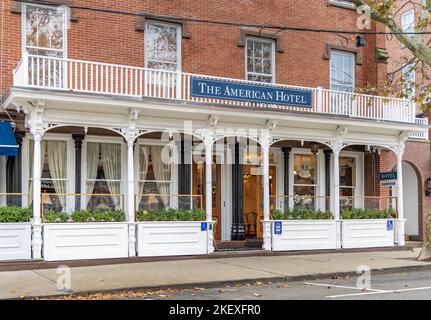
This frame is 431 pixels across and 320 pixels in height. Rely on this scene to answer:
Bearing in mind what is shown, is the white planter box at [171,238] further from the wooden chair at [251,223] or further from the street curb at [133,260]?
the wooden chair at [251,223]

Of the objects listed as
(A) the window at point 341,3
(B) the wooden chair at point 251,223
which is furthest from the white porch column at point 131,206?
(A) the window at point 341,3

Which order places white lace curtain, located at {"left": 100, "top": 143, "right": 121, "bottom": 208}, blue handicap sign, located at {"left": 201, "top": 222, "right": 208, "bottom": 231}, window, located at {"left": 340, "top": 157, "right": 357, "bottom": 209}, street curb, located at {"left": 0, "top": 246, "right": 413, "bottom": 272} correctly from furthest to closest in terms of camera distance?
window, located at {"left": 340, "top": 157, "right": 357, "bottom": 209} → white lace curtain, located at {"left": 100, "top": 143, "right": 121, "bottom": 208} → blue handicap sign, located at {"left": 201, "top": 222, "right": 208, "bottom": 231} → street curb, located at {"left": 0, "top": 246, "right": 413, "bottom": 272}

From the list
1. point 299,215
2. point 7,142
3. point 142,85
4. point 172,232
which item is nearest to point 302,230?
point 299,215

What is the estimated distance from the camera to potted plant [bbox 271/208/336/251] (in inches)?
654

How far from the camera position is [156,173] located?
1688cm

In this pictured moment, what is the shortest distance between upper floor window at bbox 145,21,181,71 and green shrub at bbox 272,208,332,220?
5258 mm

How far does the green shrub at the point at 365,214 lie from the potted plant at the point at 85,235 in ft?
23.6

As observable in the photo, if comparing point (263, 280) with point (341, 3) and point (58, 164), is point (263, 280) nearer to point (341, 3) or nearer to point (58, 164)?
point (58, 164)

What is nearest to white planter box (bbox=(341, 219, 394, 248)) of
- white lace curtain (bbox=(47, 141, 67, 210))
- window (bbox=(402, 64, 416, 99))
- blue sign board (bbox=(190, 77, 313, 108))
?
blue sign board (bbox=(190, 77, 313, 108))

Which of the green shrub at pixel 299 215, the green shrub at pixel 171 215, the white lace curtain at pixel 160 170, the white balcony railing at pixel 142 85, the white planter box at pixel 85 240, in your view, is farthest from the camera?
the white lace curtain at pixel 160 170

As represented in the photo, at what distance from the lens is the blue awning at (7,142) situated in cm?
1371

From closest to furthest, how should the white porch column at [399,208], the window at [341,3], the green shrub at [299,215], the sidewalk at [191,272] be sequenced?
the sidewalk at [191,272]
the green shrub at [299,215]
the white porch column at [399,208]
the window at [341,3]

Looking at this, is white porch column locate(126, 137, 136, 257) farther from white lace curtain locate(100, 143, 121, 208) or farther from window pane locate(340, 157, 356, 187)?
window pane locate(340, 157, 356, 187)

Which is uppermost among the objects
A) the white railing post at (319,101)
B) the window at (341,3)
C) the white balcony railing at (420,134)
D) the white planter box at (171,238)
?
the window at (341,3)
